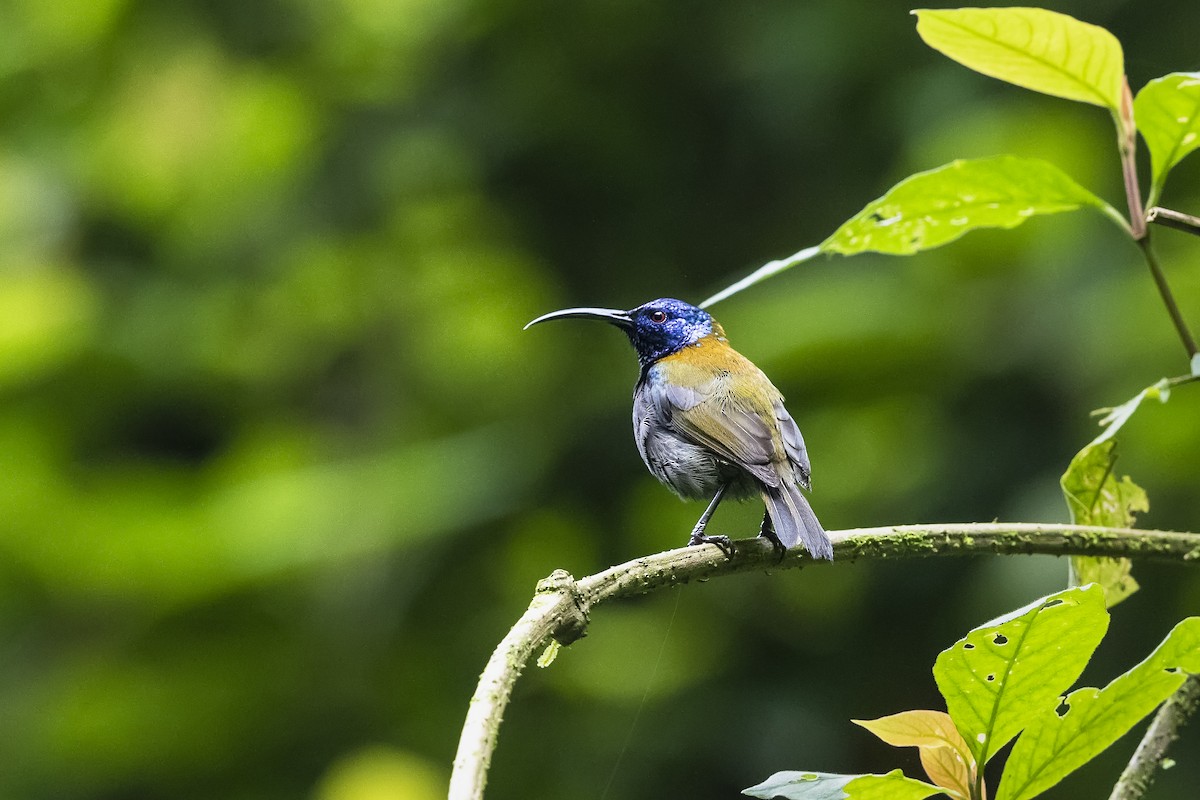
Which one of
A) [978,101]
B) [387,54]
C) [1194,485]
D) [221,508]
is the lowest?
[1194,485]

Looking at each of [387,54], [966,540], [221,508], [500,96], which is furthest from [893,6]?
[966,540]

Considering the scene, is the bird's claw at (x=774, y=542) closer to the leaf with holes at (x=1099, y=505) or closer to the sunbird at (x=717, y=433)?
the sunbird at (x=717, y=433)

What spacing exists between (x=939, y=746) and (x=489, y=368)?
6166 millimetres

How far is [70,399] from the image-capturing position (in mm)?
7062

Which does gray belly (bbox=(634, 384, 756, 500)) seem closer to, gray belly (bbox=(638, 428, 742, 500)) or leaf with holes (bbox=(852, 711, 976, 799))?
gray belly (bbox=(638, 428, 742, 500))

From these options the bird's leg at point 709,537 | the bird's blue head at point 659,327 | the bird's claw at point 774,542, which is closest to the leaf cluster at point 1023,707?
the bird's claw at point 774,542

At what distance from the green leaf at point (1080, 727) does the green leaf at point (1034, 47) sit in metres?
0.83

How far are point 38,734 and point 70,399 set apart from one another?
1796 mm

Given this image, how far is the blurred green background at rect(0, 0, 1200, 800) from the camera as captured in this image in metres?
5.71

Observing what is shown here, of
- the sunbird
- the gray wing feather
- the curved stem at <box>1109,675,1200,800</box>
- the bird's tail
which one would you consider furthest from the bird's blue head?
the curved stem at <box>1109,675,1200,800</box>

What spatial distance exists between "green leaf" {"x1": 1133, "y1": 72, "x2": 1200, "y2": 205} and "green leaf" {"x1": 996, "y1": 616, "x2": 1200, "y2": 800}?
2.46 ft

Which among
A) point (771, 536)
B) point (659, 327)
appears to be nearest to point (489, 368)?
point (659, 327)

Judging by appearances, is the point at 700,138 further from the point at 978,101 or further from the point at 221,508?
the point at 221,508

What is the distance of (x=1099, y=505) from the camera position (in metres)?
2.12
